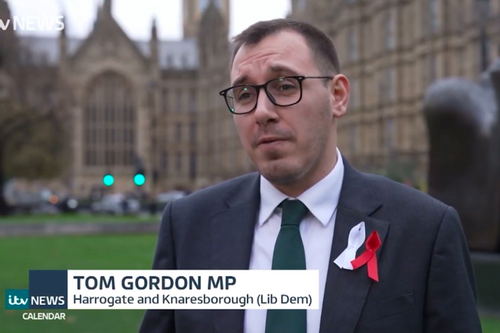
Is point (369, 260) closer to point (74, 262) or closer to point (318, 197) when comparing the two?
point (318, 197)

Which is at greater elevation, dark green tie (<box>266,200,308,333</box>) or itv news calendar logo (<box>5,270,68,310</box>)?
dark green tie (<box>266,200,308,333</box>)

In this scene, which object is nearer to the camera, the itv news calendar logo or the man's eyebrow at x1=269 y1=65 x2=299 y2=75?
the man's eyebrow at x1=269 y1=65 x2=299 y2=75

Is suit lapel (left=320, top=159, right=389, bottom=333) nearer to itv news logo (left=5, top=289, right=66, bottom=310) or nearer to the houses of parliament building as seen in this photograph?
itv news logo (left=5, top=289, right=66, bottom=310)

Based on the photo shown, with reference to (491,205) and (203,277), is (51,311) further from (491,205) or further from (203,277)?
(491,205)

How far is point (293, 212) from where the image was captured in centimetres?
267

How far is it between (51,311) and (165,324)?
95 centimetres

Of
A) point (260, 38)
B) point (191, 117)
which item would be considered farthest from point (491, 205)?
point (191, 117)

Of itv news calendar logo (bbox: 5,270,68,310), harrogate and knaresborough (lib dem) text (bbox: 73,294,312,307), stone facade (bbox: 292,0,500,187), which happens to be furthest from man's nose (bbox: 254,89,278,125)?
stone facade (bbox: 292,0,500,187)

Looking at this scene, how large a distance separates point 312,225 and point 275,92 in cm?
48

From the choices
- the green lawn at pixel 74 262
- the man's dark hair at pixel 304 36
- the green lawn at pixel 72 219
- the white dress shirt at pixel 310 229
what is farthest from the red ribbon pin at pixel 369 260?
the green lawn at pixel 72 219

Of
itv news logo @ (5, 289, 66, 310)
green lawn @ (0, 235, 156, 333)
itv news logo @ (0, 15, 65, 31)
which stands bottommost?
green lawn @ (0, 235, 156, 333)

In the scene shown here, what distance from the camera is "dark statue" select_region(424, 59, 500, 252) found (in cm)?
1006

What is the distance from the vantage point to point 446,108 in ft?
33.7

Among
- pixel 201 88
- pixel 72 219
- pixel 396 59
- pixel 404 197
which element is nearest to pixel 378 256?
pixel 404 197
